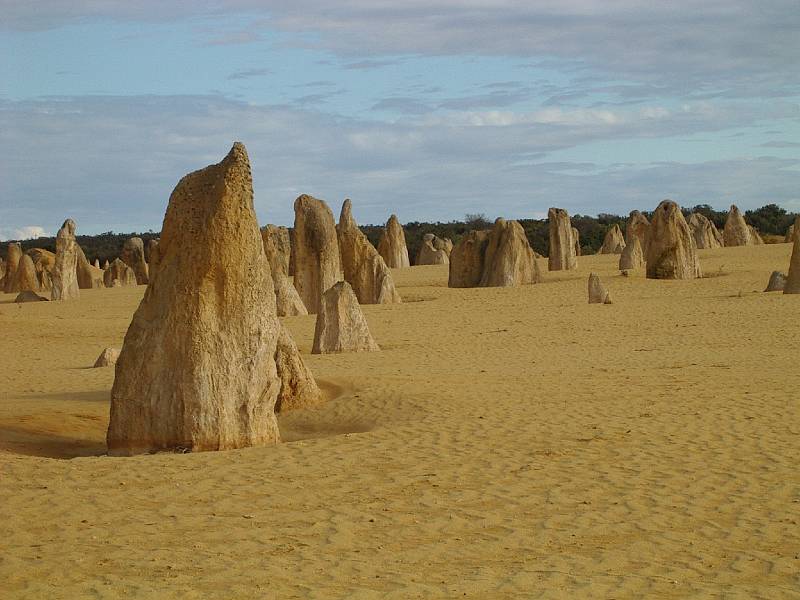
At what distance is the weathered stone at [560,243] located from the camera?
35562 mm

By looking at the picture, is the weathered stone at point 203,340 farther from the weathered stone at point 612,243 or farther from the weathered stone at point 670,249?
the weathered stone at point 612,243

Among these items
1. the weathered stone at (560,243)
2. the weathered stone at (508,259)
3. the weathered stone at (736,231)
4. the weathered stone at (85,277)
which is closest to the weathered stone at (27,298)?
the weathered stone at (85,277)

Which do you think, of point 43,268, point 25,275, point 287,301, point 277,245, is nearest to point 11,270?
point 25,275

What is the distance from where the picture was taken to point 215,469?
8.84 metres

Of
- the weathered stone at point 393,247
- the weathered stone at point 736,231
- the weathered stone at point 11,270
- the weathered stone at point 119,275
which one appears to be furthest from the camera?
the weathered stone at point 736,231

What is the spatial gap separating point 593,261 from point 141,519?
111 feet

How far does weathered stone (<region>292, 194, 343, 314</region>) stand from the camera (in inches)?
970

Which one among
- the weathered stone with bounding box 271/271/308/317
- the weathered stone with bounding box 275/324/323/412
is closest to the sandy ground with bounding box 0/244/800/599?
the weathered stone with bounding box 275/324/323/412

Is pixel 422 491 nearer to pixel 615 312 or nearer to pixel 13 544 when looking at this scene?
pixel 13 544

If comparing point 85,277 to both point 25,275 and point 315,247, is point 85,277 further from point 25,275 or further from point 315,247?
point 315,247

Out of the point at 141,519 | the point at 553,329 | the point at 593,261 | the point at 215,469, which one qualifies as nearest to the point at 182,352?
the point at 215,469

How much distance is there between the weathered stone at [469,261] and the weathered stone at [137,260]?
1719 cm

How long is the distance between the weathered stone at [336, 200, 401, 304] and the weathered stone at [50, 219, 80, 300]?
9.08 metres

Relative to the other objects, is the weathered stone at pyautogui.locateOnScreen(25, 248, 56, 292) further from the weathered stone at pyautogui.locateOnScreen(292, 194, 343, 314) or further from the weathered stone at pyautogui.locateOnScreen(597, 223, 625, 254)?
the weathered stone at pyautogui.locateOnScreen(597, 223, 625, 254)
